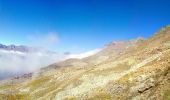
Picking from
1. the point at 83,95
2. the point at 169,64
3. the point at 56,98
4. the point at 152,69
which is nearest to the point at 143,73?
the point at 152,69

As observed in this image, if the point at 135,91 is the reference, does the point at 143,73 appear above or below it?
above

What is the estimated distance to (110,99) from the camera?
67.3 meters

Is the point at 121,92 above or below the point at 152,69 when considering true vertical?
below

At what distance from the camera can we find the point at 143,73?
69.9 m

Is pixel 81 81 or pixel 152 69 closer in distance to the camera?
pixel 152 69

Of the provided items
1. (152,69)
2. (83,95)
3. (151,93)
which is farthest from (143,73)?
(83,95)

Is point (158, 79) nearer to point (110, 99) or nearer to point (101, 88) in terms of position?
point (110, 99)

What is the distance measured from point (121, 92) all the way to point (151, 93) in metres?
11.3

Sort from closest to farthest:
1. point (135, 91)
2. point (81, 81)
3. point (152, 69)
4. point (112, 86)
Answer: point (135, 91) < point (152, 69) < point (112, 86) < point (81, 81)

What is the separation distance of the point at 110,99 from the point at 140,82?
8.62 meters

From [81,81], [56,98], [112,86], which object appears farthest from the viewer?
[81,81]

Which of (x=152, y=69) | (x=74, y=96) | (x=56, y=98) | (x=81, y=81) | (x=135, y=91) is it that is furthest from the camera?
(x=81, y=81)

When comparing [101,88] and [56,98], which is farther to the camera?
[56,98]

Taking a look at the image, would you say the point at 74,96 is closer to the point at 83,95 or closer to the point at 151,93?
the point at 83,95
